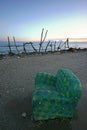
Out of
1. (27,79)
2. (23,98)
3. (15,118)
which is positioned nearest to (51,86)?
(23,98)

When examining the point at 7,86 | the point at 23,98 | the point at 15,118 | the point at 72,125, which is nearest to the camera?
the point at 72,125

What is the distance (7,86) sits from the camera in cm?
632

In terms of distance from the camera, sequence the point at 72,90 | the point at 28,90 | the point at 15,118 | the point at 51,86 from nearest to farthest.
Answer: the point at 72,90 → the point at 15,118 → the point at 51,86 → the point at 28,90

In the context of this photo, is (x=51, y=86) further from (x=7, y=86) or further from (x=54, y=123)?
(x=7, y=86)

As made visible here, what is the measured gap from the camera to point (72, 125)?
12.8 ft

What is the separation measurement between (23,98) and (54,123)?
5.05 feet

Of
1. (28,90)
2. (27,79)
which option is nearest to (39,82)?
(28,90)

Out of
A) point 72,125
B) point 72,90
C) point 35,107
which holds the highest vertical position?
point 72,90

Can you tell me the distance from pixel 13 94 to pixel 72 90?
2.39 metres

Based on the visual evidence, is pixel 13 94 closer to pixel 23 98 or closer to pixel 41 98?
pixel 23 98

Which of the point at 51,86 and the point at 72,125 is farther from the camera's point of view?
the point at 51,86

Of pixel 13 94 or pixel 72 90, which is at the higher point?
pixel 72 90

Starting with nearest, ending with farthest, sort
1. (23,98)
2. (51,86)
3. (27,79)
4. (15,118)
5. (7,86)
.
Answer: (15,118) → (51,86) → (23,98) → (7,86) → (27,79)

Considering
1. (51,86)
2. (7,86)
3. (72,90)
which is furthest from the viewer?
(7,86)
